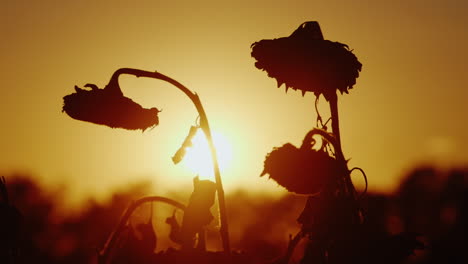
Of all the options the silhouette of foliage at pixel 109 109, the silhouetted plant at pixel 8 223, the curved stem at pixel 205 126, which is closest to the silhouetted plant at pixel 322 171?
the curved stem at pixel 205 126

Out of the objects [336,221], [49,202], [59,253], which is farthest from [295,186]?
[49,202]

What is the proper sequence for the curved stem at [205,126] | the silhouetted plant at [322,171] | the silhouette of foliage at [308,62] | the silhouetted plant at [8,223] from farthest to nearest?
the silhouette of foliage at [308,62] < the silhouetted plant at [8,223] < the curved stem at [205,126] < the silhouetted plant at [322,171]

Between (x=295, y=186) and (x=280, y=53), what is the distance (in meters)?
0.75

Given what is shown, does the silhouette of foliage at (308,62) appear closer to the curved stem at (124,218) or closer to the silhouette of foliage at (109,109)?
the silhouette of foliage at (109,109)

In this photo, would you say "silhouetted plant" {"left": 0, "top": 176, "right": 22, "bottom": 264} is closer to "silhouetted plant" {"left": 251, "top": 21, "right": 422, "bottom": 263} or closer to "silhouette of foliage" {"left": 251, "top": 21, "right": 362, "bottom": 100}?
"silhouetted plant" {"left": 251, "top": 21, "right": 422, "bottom": 263}

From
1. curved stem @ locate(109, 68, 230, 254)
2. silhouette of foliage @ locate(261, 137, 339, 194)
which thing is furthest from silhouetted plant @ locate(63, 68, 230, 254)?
silhouette of foliage @ locate(261, 137, 339, 194)

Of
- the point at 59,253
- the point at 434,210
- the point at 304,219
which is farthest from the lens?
the point at 434,210

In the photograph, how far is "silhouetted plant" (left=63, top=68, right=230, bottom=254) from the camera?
12.7 feet

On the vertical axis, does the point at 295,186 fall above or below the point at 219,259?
above

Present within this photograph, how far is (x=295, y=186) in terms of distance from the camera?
3.61 metres

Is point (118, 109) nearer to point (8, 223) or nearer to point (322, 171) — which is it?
point (8, 223)

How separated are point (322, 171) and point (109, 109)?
1.12 metres

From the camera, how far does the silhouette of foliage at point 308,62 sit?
13.1ft

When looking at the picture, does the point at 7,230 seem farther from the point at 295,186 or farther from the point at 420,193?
the point at 420,193
